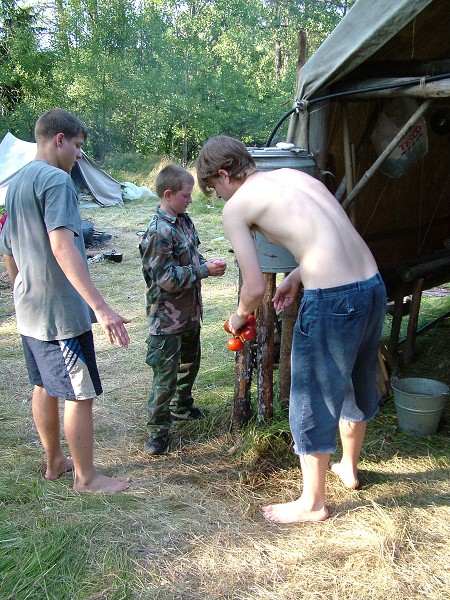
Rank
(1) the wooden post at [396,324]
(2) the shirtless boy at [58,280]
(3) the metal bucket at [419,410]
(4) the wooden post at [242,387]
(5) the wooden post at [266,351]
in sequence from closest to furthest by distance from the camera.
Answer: (2) the shirtless boy at [58,280]
(5) the wooden post at [266,351]
(4) the wooden post at [242,387]
(3) the metal bucket at [419,410]
(1) the wooden post at [396,324]

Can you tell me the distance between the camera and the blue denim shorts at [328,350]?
7.84 feet

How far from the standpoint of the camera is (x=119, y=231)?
12750mm

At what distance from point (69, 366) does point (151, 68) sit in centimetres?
2548

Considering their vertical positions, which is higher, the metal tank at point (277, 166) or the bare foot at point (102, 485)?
the metal tank at point (277, 166)

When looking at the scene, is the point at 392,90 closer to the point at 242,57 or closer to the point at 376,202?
the point at 376,202

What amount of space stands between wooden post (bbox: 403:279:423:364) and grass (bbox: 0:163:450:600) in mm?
933

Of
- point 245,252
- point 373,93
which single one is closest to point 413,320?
point 373,93

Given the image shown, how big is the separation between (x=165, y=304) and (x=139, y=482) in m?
1.02

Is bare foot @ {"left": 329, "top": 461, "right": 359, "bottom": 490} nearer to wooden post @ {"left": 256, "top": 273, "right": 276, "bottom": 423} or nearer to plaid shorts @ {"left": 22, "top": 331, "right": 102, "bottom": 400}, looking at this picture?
wooden post @ {"left": 256, "top": 273, "right": 276, "bottom": 423}

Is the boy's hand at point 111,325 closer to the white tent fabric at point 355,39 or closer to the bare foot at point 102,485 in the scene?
the bare foot at point 102,485

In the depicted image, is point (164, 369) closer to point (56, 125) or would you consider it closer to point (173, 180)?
point (173, 180)

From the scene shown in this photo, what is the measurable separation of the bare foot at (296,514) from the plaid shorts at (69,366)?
107cm

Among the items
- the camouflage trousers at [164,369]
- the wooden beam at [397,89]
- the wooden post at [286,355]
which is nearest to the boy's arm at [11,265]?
the camouflage trousers at [164,369]

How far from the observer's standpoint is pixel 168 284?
321 centimetres
